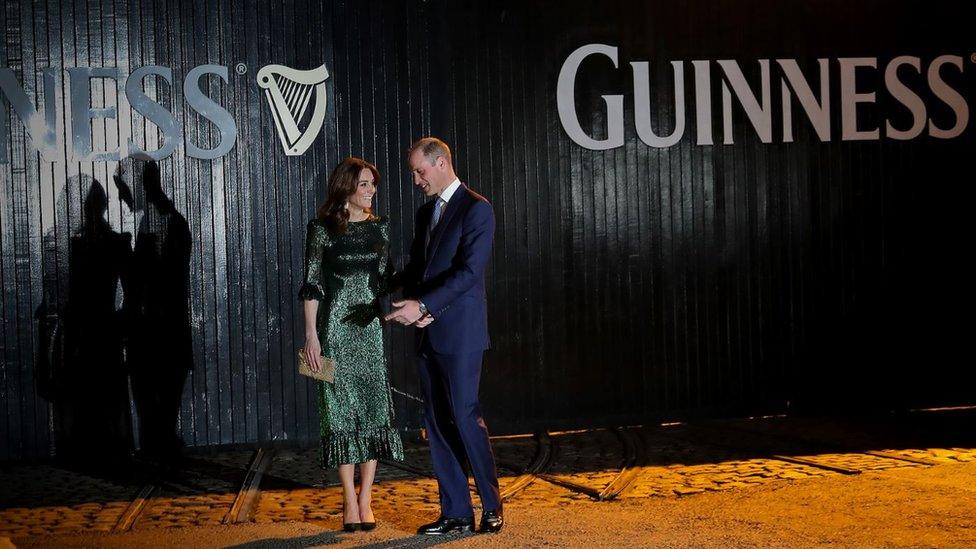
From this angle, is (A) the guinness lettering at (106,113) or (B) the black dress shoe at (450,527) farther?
(A) the guinness lettering at (106,113)

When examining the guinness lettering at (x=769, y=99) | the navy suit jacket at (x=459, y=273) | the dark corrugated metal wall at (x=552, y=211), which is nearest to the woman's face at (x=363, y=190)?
the navy suit jacket at (x=459, y=273)

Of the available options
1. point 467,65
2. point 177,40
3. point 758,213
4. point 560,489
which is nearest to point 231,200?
point 177,40

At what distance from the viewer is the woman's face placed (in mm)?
6047

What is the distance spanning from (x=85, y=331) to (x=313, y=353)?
310 centimetres

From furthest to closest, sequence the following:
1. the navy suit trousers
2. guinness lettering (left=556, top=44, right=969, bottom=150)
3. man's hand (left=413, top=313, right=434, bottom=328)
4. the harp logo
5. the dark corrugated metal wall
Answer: guinness lettering (left=556, top=44, right=969, bottom=150) → the harp logo → the dark corrugated metal wall → the navy suit trousers → man's hand (left=413, top=313, right=434, bottom=328)

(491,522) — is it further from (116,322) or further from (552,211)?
(116,322)

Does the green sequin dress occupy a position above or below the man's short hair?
below

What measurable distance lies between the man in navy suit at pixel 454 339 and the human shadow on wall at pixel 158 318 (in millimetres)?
3167

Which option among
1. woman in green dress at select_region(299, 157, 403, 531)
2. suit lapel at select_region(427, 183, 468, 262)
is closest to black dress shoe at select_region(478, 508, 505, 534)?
woman in green dress at select_region(299, 157, 403, 531)

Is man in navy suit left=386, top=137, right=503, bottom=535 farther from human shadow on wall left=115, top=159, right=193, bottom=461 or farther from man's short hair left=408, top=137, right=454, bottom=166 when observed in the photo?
human shadow on wall left=115, top=159, right=193, bottom=461

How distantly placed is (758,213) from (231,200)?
4108 millimetres

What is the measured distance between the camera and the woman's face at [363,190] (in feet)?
19.8

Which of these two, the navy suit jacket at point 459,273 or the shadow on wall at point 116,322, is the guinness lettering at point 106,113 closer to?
the shadow on wall at point 116,322

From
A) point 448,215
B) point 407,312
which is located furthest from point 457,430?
point 448,215
